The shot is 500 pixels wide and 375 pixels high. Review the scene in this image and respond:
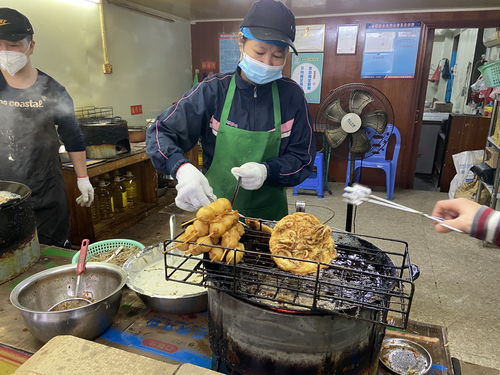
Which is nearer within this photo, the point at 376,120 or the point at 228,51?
the point at 376,120

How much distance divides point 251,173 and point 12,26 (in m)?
2.04

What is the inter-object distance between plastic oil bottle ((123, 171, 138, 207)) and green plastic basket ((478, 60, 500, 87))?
187 inches

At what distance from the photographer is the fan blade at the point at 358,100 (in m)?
4.52

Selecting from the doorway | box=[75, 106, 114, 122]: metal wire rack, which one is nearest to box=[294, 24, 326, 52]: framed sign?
the doorway

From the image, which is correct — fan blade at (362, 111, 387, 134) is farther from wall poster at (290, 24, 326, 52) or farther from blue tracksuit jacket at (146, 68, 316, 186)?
blue tracksuit jacket at (146, 68, 316, 186)

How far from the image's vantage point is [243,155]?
2135mm

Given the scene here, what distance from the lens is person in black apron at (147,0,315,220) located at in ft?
6.17

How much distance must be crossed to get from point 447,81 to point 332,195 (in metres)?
5.98

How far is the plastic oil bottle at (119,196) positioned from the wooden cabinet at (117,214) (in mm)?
99

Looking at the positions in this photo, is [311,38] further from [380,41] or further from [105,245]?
[105,245]

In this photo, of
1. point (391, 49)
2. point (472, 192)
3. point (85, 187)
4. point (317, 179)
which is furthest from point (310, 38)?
point (85, 187)

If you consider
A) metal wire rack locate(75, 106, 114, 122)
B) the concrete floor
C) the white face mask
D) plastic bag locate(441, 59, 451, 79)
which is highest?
plastic bag locate(441, 59, 451, 79)

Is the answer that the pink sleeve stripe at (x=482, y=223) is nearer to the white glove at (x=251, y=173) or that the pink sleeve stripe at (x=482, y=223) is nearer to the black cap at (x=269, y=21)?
the white glove at (x=251, y=173)

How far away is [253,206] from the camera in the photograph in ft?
7.36
